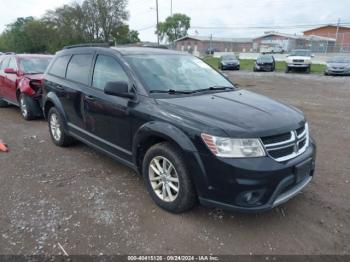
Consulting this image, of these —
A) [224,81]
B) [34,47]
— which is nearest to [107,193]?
[224,81]

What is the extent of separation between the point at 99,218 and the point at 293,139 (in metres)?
2.19

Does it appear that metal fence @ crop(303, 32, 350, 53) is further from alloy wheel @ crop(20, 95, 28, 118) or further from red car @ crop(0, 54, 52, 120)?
alloy wheel @ crop(20, 95, 28, 118)

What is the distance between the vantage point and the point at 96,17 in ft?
192

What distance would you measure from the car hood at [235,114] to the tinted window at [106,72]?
0.82 m

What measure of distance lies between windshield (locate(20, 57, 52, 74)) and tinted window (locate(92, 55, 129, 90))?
4345 millimetres

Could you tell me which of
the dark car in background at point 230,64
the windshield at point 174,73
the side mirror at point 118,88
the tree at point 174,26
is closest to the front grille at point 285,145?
the windshield at point 174,73

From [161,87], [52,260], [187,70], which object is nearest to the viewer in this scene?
[52,260]

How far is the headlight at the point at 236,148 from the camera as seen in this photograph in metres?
2.90

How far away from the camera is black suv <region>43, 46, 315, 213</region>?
115 inches

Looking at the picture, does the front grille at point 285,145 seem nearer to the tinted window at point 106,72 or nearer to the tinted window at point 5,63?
the tinted window at point 106,72

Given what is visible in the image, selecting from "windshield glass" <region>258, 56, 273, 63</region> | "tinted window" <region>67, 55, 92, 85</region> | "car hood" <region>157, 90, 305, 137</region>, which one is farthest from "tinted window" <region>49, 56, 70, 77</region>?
"windshield glass" <region>258, 56, 273, 63</region>

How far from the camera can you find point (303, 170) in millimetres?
3217

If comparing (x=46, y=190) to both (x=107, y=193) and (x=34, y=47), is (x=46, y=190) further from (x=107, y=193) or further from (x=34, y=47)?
(x=34, y=47)

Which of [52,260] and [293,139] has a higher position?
[293,139]
